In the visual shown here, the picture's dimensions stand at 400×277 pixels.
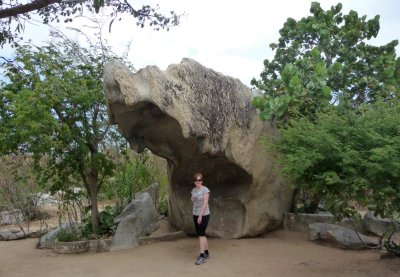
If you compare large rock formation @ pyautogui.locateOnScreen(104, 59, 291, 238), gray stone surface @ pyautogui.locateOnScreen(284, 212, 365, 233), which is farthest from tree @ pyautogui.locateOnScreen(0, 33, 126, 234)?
gray stone surface @ pyautogui.locateOnScreen(284, 212, 365, 233)

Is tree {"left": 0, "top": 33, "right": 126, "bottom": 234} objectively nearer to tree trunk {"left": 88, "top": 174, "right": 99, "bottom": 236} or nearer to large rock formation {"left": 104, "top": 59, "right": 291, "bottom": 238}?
tree trunk {"left": 88, "top": 174, "right": 99, "bottom": 236}

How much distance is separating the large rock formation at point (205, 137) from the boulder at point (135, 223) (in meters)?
0.54

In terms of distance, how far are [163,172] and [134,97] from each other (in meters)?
7.29

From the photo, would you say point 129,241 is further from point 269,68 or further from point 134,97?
point 269,68

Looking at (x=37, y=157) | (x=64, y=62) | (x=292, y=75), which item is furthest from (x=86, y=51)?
(x=292, y=75)

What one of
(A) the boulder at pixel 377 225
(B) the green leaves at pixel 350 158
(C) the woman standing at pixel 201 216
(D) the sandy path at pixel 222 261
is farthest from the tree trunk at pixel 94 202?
(A) the boulder at pixel 377 225

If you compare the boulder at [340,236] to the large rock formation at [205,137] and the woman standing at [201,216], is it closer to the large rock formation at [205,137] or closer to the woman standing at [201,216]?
the large rock formation at [205,137]

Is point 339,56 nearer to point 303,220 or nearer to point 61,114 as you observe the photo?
point 303,220

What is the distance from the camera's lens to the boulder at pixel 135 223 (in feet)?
30.8

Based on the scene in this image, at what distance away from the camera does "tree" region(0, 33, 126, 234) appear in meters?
8.03

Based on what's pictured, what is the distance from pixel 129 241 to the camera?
941cm

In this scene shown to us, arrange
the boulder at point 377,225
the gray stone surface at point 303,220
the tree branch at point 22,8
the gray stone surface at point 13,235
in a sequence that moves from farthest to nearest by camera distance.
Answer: the gray stone surface at point 13,235, the gray stone surface at point 303,220, the boulder at point 377,225, the tree branch at point 22,8

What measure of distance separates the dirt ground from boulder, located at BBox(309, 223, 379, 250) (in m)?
0.15

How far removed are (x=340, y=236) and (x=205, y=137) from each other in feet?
10.5
